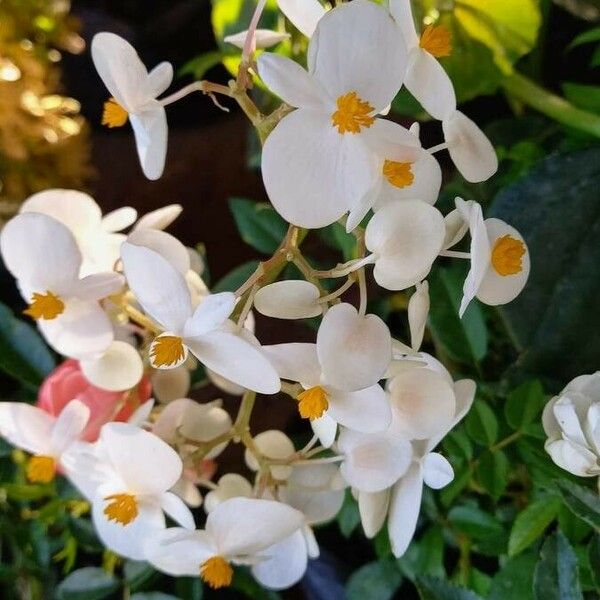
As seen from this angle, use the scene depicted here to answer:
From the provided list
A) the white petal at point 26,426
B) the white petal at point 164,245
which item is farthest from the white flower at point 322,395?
the white petal at point 26,426

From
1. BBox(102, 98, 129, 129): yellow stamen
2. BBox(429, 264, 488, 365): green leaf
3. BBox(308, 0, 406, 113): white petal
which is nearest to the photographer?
BBox(308, 0, 406, 113): white petal

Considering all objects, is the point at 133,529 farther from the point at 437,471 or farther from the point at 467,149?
the point at 467,149

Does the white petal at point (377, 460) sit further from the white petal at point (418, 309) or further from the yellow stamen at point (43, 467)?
the yellow stamen at point (43, 467)

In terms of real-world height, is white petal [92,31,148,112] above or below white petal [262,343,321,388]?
above

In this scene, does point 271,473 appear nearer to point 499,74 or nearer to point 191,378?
point 191,378

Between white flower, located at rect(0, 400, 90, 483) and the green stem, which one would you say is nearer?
white flower, located at rect(0, 400, 90, 483)

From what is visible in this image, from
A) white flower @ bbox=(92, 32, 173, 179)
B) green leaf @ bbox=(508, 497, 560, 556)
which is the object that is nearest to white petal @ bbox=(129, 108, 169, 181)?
white flower @ bbox=(92, 32, 173, 179)

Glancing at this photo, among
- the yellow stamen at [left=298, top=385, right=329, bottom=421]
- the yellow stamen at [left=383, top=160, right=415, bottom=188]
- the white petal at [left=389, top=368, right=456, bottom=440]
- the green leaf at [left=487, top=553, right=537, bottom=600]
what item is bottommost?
the green leaf at [left=487, top=553, right=537, bottom=600]

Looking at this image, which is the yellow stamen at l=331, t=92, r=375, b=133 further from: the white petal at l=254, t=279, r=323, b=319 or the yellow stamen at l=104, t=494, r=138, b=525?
the yellow stamen at l=104, t=494, r=138, b=525
